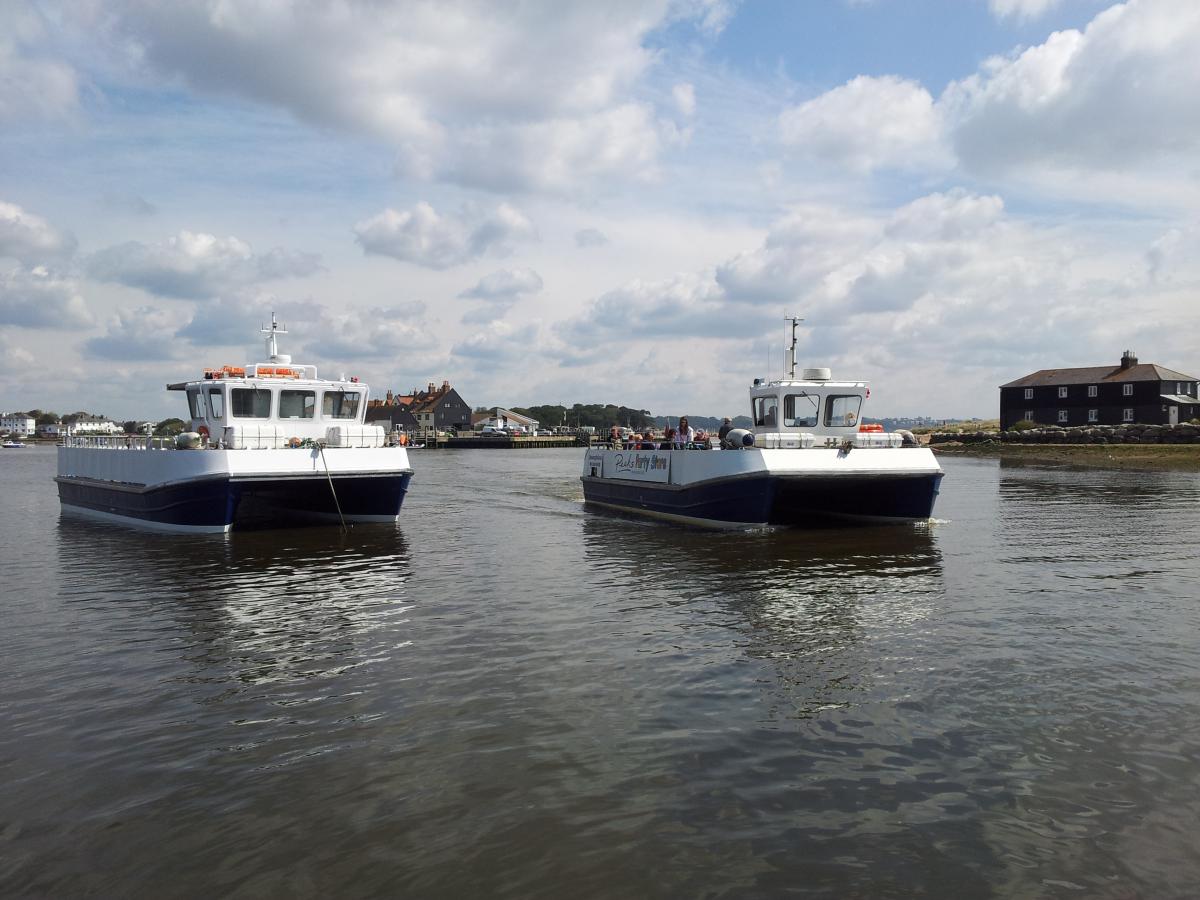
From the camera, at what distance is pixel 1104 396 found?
249 ft

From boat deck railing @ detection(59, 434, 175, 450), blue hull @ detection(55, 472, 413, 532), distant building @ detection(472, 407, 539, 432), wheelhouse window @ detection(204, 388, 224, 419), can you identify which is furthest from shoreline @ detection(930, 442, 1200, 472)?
distant building @ detection(472, 407, 539, 432)

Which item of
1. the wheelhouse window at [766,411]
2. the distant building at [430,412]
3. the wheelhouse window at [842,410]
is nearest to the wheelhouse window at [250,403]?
the wheelhouse window at [766,411]

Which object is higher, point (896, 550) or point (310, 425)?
point (310, 425)

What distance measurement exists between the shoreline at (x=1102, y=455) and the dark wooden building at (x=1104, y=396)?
10.4 metres

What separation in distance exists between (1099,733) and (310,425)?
70.8ft

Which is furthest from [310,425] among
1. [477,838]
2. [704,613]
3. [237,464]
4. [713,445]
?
[477,838]

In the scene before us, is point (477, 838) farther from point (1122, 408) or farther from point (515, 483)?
point (1122, 408)

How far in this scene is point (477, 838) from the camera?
5.91 metres

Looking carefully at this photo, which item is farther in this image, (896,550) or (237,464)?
(237,464)

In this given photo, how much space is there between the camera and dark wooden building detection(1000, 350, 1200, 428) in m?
72.1

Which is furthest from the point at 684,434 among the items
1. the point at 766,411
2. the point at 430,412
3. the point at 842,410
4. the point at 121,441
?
the point at 430,412

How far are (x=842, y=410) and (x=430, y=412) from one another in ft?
383

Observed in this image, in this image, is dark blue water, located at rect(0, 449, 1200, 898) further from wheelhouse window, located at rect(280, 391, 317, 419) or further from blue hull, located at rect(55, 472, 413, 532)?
wheelhouse window, located at rect(280, 391, 317, 419)

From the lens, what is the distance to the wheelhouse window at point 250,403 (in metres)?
23.5
